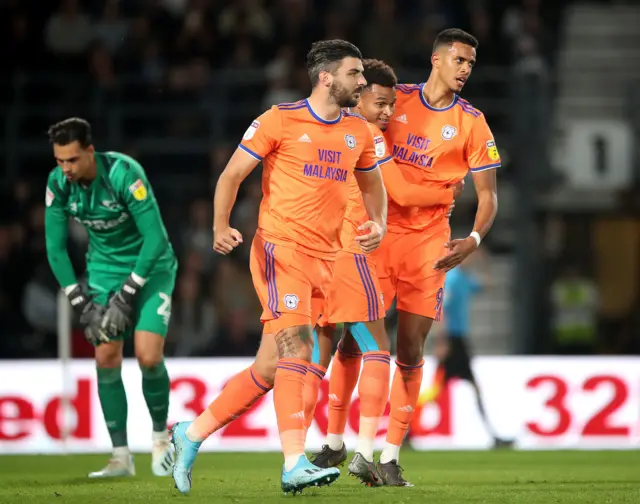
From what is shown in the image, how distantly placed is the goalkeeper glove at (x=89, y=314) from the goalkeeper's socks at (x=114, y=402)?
0.27 meters

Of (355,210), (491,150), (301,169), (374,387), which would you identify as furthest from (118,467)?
(491,150)

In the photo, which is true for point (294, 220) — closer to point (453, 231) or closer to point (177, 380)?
point (177, 380)

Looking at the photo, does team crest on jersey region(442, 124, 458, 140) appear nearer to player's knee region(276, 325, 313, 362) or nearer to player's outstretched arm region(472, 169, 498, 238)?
player's outstretched arm region(472, 169, 498, 238)

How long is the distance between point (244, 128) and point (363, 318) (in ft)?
26.2

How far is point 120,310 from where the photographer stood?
834cm

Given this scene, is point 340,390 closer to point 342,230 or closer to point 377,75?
point 342,230

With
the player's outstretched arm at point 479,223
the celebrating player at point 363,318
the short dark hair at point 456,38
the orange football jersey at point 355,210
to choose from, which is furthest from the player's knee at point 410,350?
the short dark hair at point 456,38

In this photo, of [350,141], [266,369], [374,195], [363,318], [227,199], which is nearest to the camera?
[227,199]

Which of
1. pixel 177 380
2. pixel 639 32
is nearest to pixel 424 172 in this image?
pixel 177 380


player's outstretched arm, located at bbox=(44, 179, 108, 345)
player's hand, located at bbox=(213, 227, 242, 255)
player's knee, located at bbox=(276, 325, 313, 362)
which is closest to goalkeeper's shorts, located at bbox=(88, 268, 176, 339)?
player's outstretched arm, located at bbox=(44, 179, 108, 345)

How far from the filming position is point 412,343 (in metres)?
7.77

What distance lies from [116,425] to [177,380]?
3.45 m

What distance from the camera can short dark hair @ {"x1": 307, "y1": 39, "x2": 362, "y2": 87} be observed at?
6785mm

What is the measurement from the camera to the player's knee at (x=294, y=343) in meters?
6.63
